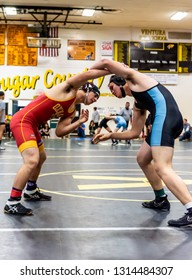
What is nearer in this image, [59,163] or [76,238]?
[76,238]

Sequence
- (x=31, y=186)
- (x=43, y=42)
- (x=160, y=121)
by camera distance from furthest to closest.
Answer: (x=43, y=42) < (x=31, y=186) < (x=160, y=121)

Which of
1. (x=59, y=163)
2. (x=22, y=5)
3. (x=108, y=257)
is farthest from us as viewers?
(x=22, y=5)

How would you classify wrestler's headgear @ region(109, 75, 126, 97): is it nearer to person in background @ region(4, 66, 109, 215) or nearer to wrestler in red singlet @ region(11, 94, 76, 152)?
person in background @ region(4, 66, 109, 215)

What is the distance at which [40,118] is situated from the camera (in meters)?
4.24

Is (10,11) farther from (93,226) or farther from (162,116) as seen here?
(93,226)

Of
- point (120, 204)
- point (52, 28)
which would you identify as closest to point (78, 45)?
point (52, 28)

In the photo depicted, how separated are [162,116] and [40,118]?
4.12 ft

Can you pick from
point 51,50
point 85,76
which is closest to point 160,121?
point 85,76

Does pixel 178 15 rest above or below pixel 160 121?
above

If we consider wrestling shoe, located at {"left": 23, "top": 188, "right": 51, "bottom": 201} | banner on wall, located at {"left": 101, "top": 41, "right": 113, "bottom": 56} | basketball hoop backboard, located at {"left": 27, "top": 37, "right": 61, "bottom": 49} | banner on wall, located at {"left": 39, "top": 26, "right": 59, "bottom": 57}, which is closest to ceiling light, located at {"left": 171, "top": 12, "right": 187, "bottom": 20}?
banner on wall, located at {"left": 101, "top": 41, "right": 113, "bottom": 56}

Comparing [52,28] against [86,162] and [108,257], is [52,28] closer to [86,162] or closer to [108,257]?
[86,162]

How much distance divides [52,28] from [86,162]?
44.4ft

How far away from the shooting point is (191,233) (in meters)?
3.39
